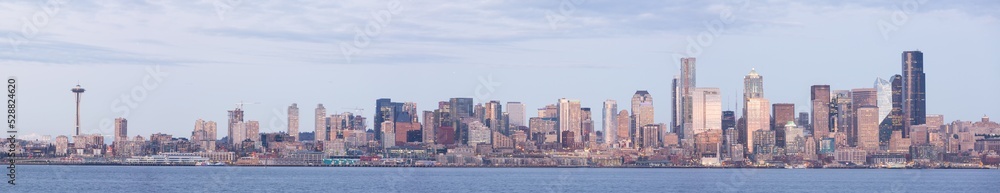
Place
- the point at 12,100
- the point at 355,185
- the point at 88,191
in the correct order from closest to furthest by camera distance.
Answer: the point at 12,100 → the point at 88,191 → the point at 355,185

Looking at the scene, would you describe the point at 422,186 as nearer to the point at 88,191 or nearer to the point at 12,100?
the point at 88,191

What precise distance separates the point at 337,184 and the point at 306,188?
11311 mm

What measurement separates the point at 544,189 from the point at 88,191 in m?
33.2

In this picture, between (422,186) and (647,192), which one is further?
(422,186)

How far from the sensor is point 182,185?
378ft

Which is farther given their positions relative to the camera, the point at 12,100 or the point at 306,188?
the point at 306,188

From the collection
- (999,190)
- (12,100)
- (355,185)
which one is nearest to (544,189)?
(355,185)

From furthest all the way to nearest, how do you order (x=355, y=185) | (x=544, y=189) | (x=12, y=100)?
1. (x=355, y=185)
2. (x=544, y=189)
3. (x=12, y=100)

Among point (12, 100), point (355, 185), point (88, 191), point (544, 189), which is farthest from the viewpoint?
point (355, 185)

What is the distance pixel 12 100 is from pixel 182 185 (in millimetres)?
63346

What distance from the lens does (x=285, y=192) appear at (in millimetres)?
103562

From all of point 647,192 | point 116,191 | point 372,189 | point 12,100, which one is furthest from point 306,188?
point 12,100

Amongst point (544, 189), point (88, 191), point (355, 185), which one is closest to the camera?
point (88, 191)

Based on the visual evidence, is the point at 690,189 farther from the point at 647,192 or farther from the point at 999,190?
the point at 999,190
